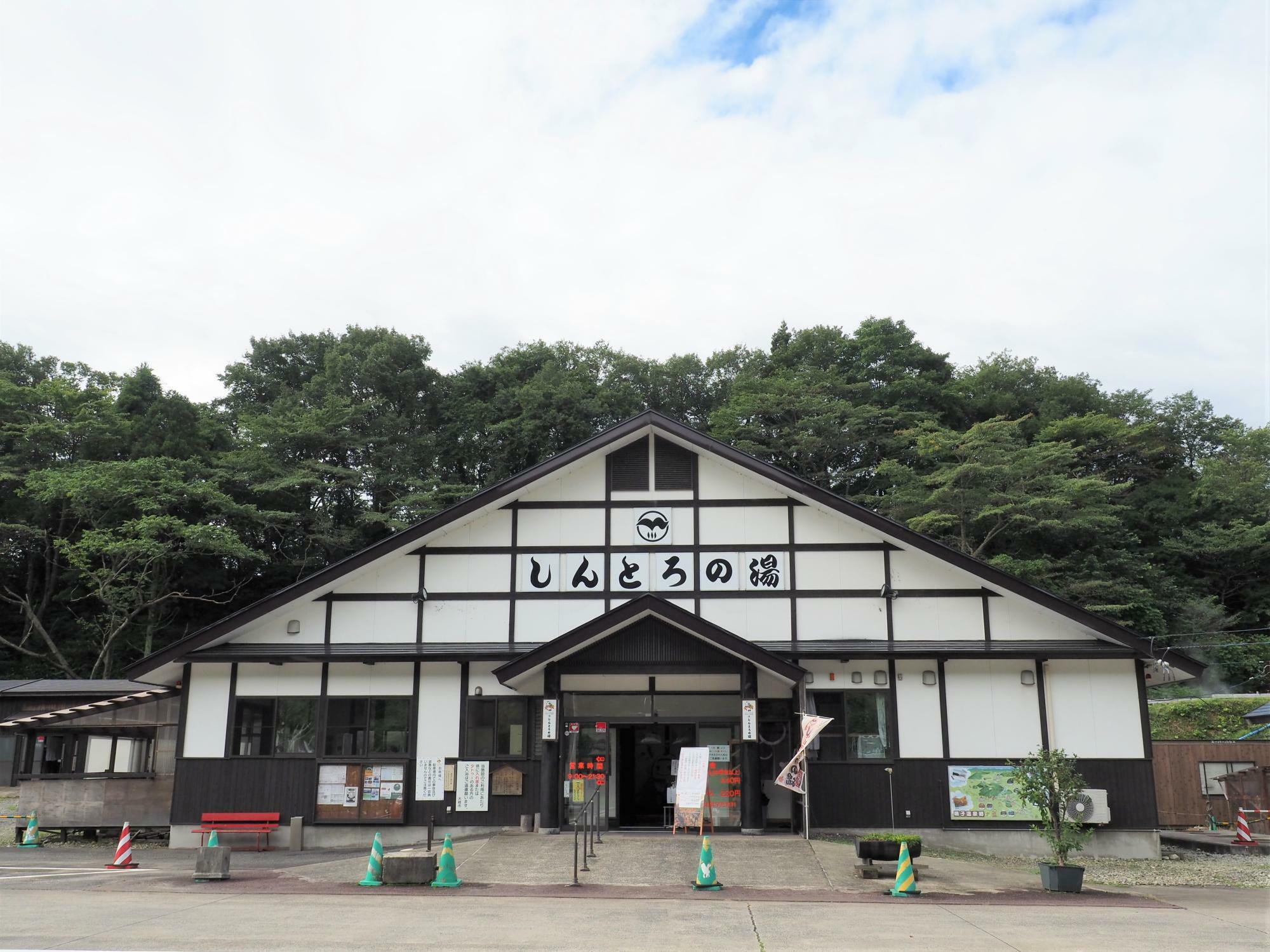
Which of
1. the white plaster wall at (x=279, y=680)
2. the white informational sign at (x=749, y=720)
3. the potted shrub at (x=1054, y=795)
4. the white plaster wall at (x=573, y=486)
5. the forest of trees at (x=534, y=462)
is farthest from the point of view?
the forest of trees at (x=534, y=462)

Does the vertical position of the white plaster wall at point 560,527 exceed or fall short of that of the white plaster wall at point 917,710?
it exceeds it

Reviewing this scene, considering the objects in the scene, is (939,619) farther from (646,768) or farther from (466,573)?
(466,573)

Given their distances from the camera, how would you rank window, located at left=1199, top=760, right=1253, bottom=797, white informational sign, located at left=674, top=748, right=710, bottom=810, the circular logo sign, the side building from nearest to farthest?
white informational sign, located at left=674, top=748, right=710, bottom=810, the side building, the circular logo sign, window, located at left=1199, top=760, right=1253, bottom=797

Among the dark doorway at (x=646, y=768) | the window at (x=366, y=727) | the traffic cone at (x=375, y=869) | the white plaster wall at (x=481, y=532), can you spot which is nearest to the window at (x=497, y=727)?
the window at (x=366, y=727)

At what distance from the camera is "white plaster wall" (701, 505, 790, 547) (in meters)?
19.2

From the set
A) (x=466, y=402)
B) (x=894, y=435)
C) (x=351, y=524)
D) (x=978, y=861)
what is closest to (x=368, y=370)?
(x=466, y=402)

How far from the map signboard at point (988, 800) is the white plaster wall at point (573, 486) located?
27.2 feet

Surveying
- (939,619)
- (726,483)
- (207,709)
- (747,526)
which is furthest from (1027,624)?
(207,709)

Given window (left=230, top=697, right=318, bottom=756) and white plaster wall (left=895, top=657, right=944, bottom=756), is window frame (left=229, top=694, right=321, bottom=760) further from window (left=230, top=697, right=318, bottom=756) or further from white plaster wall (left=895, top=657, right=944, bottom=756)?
white plaster wall (left=895, top=657, right=944, bottom=756)

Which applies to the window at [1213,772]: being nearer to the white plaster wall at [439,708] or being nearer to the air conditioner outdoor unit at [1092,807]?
the air conditioner outdoor unit at [1092,807]

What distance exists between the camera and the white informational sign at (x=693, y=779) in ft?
48.1

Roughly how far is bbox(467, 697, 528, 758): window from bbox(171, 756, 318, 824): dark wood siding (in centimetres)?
292

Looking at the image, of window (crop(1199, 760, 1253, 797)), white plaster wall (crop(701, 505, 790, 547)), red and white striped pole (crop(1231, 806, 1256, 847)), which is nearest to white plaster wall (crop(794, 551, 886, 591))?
white plaster wall (crop(701, 505, 790, 547))

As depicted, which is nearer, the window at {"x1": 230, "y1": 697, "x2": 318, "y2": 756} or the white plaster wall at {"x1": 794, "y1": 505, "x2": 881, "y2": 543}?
the window at {"x1": 230, "y1": 697, "x2": 318, "y2": 756}
